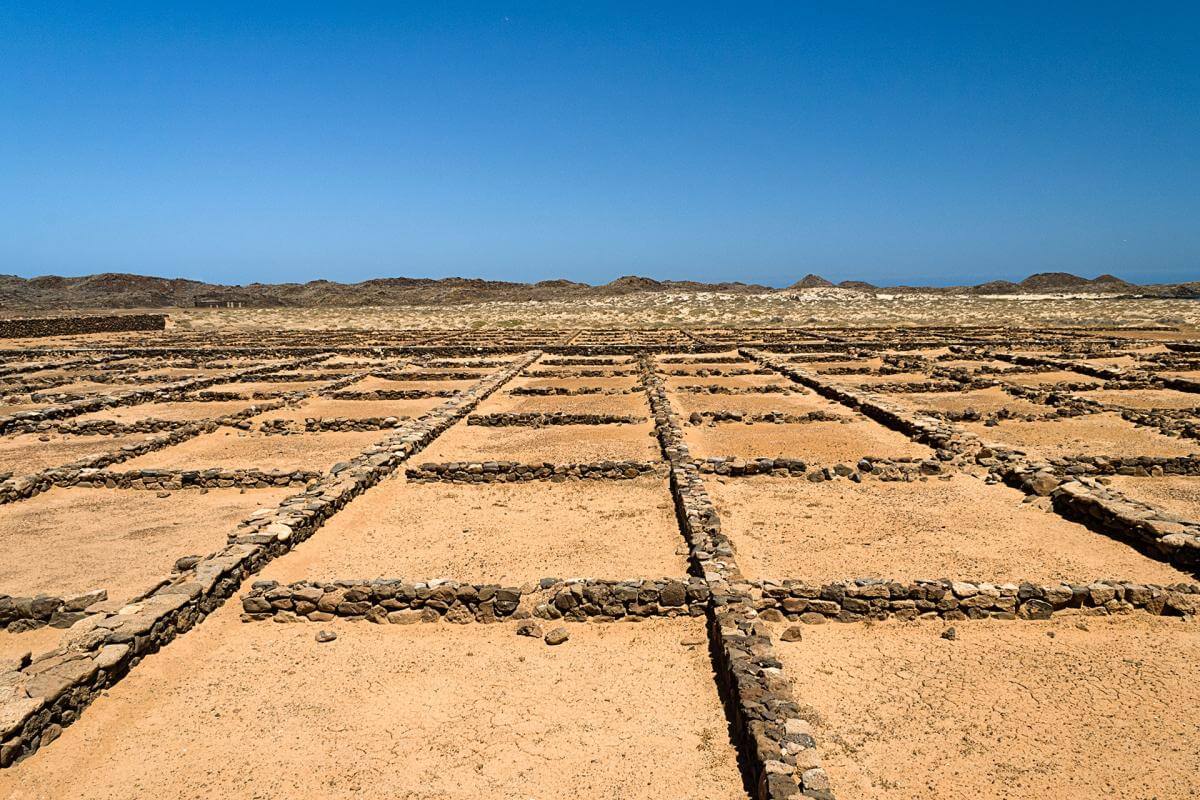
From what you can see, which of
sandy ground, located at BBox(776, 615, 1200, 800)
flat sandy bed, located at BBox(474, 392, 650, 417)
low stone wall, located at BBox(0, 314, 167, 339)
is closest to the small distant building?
low stone wall, located at BBox(0, 314, 167, 339)

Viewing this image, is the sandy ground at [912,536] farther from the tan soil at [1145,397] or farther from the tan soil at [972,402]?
the tan soil at [1145,397]

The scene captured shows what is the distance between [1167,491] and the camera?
11.3m

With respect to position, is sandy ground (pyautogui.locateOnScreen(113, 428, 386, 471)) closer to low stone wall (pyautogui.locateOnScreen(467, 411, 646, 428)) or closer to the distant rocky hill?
low stone wall (pyautogui.locateOnScreen(467, 411, 646, 428))

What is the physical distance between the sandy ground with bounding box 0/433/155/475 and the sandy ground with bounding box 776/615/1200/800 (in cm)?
1494

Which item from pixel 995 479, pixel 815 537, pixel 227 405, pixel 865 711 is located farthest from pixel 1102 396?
pixel 227 405

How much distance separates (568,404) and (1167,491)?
46.4ft

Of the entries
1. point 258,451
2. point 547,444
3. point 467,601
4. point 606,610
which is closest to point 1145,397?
point 547,444

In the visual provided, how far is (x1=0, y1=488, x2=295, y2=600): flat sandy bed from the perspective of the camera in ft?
27.9

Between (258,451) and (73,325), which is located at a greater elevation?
(73,325)

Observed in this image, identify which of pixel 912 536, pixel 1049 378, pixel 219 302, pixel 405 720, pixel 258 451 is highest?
pixel 219 302

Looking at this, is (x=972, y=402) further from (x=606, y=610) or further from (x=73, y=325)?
(x=73, y=325)

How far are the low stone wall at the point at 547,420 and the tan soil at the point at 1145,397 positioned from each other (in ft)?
44.1

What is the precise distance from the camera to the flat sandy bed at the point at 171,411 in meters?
19.5

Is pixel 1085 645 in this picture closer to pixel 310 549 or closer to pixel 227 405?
pixel 310 549
